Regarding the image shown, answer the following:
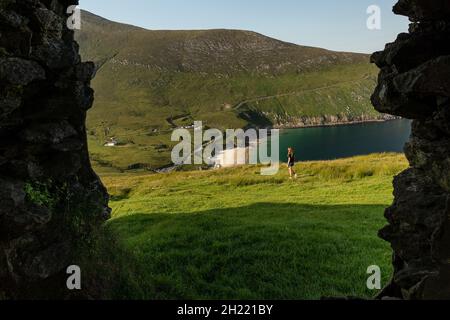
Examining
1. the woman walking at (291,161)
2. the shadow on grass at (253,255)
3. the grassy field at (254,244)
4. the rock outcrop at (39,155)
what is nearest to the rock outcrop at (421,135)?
the shadow on grass at (253,255)

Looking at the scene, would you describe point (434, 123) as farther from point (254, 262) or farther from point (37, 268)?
point (37, 268)

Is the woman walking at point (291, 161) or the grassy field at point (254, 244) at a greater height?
the woman walking at point (291, 161)

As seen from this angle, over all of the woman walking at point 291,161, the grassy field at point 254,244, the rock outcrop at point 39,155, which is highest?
the rock outcrop at point 39,155

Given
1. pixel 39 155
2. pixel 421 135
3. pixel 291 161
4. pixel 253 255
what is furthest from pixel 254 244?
pixel 291 161

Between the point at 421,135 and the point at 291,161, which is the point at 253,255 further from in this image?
the point at 291,161

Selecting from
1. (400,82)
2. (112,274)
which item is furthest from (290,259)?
(400,82)

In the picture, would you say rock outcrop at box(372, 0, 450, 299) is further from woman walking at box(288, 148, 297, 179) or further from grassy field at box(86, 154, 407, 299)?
woman walking at box(288, 148, 297, 179)

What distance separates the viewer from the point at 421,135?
37.4 feet

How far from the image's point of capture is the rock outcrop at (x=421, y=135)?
918 centimetres

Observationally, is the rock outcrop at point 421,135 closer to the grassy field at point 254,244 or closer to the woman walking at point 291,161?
the grassy field at point 254,244

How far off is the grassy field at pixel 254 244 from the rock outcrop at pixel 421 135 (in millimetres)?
3545

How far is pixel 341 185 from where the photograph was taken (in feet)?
118

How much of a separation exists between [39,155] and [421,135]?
35.7ft

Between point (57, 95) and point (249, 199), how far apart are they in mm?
21505
